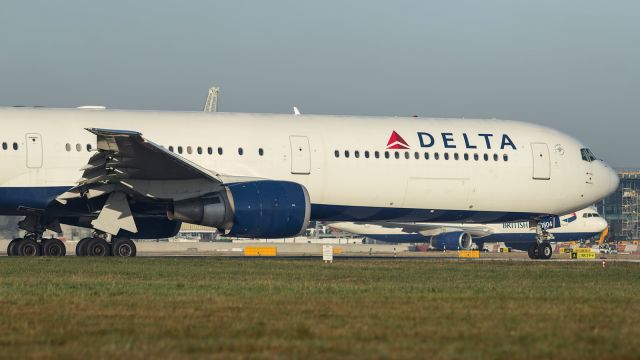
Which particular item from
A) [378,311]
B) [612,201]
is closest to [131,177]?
[378,311]

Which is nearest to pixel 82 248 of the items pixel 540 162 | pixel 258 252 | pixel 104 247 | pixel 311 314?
pixel 104 247

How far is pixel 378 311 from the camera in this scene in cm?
1420

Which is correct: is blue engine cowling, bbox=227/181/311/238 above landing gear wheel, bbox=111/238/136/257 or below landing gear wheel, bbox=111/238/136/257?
above

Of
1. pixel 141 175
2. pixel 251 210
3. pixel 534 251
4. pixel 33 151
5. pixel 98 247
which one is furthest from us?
pixel 534 251

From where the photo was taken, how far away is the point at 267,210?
1129 inches

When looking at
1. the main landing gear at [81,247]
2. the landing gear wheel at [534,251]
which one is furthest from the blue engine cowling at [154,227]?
the landing gear wheel at [534,251]

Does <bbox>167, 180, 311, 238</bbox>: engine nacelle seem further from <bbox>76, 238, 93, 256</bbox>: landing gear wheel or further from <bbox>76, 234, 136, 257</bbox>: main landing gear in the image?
<bbox>76, 238, 93, 256</bbox>: landing gear wheel

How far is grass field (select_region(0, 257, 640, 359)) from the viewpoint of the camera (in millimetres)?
10398

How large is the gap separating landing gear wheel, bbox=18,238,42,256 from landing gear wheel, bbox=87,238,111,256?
195 centimetres

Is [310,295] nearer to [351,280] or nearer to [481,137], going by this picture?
[351,280]

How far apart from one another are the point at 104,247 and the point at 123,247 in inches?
22.2

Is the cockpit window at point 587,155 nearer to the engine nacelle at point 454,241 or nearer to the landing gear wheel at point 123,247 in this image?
the landing gear wheel at point 123,247

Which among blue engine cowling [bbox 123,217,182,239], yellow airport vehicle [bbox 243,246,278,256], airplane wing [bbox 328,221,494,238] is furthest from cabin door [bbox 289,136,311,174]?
airplane wing [bbox 328,221,494,238]

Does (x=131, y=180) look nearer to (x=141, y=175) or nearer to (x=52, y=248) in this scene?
(x=141, y=175)
